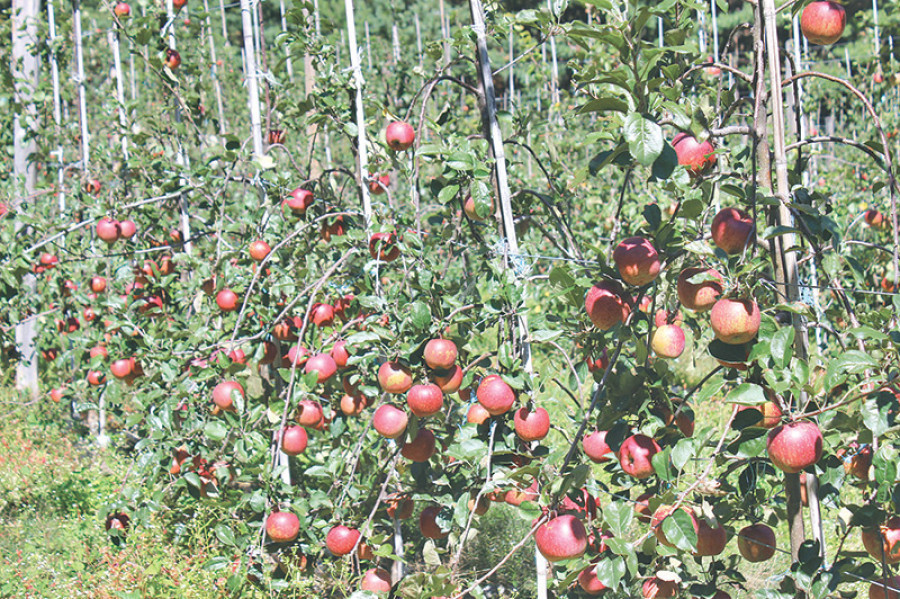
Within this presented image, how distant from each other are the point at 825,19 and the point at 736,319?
1.77 ft

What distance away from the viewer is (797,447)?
45.1 inches

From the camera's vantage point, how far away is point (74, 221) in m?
3.48

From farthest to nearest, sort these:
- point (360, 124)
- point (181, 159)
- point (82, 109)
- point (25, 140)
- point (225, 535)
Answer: point (25, 140) < point (82, 109) < point (181, 159) < point (360, 124) < point (225, 535)

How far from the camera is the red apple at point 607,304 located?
1354 mm

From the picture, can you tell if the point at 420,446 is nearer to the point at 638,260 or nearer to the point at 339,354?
the point at 339,354

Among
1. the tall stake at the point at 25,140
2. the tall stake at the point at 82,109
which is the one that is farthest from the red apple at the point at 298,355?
the tall stake at the point at 25,140

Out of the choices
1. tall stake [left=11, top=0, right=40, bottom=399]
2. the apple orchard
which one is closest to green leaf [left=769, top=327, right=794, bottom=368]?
the apple orchard

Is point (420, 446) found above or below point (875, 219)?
below

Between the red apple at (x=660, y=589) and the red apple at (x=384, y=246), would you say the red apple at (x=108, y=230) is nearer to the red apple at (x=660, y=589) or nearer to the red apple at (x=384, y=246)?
the red apple at (x=384, y=246)

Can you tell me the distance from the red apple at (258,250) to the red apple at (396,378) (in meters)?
0.79

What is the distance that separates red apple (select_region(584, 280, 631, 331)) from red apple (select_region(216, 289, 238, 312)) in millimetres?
1219

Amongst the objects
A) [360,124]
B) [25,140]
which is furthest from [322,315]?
[25,140]

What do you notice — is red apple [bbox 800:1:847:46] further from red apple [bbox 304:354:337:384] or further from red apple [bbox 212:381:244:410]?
red apple [bbox 212:381:244:410]

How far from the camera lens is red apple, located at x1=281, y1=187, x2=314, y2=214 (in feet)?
7.32
